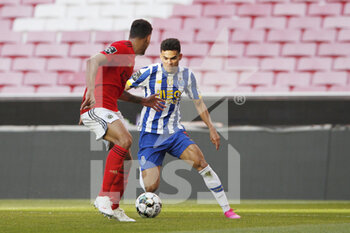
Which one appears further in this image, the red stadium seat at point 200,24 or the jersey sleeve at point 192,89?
the red stadium seat at point 200,24

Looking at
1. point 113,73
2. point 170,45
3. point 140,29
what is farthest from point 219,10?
point 113,73

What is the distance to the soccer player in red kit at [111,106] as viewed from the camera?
6.34 meters

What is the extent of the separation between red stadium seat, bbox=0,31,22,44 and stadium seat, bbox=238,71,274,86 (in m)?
5.19

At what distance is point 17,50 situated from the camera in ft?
50.6

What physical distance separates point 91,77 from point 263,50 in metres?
8.58

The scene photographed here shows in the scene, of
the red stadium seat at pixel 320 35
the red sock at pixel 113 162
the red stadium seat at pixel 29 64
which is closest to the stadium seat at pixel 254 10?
the red stadium seat at pixel 320 35

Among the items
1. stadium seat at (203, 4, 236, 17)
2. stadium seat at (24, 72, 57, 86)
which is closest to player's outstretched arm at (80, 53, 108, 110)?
stadium seat at (24, 72, 57, 86)

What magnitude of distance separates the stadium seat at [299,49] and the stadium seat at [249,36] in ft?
1.96

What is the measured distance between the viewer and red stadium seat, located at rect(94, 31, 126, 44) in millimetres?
15445

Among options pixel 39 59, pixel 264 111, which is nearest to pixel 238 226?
pixel 264 111

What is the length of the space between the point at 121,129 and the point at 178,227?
103 centimetres

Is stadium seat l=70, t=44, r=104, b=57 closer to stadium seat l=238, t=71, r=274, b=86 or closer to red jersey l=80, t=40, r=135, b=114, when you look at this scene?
stadium seat l=238, t=71, r=274, b=86

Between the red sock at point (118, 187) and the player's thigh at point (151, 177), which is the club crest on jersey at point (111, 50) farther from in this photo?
the player's thigh at point (151, 177)

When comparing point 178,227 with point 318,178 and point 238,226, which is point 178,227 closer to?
point 238,226
